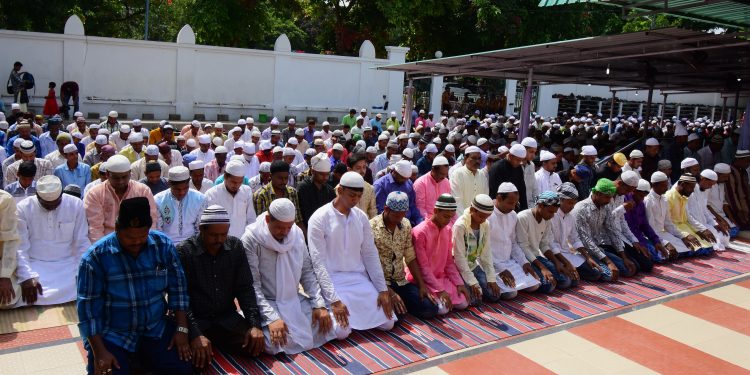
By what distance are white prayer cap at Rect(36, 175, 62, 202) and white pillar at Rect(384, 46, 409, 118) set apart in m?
15.7

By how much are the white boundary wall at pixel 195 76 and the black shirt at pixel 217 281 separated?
1417cm

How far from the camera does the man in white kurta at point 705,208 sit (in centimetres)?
791

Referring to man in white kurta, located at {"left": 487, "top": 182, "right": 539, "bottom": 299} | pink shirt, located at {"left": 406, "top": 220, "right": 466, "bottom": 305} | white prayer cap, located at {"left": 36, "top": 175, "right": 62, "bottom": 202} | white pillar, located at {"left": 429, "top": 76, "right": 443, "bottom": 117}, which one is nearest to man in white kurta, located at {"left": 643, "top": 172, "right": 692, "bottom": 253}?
man in white kurta, located at {"left": 487, "top": 182, "right": 539, "bottom": 299}

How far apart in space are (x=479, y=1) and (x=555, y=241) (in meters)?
16.5

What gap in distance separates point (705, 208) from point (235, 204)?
6.16m

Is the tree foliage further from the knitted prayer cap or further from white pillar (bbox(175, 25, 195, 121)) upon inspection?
the knitted prayer cap

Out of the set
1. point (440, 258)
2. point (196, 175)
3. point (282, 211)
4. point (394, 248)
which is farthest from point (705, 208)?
point (196, 175)

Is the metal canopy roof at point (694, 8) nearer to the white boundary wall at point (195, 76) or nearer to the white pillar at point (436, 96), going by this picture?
the white boundary wall at point (195, 76)

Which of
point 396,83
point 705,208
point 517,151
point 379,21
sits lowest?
point 705,208

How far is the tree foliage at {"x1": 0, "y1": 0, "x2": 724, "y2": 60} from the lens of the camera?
19.7m

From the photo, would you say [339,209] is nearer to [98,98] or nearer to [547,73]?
[547,73]

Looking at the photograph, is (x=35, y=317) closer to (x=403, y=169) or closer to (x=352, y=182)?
(x=352, y=182)

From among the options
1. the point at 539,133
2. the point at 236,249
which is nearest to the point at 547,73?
the point at 539,133

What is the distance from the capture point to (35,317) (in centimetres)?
472
